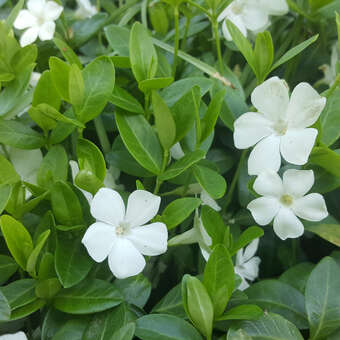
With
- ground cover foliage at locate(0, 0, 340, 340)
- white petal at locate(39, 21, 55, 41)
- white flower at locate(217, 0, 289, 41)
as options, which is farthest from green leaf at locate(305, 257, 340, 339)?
white petal at locate(39, 21, 55, 41)

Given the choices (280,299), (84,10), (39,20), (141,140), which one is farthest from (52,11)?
(280,299)

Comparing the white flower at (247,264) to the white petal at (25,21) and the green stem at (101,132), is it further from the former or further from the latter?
the white petal at (25,21)

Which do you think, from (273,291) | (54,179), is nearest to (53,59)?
(54,179)

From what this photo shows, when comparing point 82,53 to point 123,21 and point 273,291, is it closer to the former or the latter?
point 123,21

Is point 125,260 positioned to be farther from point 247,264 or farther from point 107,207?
point 247,264

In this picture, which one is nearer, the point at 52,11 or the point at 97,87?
the point at 97,87
